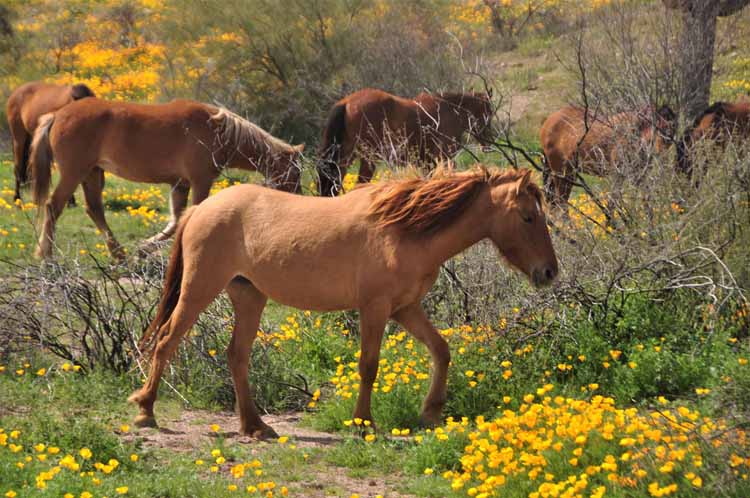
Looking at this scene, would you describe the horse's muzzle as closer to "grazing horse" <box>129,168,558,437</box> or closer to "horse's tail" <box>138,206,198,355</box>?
"grazing horse" <box>129,168,558,437</box>

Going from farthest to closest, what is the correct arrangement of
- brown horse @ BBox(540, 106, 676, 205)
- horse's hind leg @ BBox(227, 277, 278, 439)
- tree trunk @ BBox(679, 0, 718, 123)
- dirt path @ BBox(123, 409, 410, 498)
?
tree trunk @ BBox(679, 0, 718, 123), brown horse @ BBox(540, 106, 676, 205), horse's hind leg @ BBox(227, 277, 278, 439), dirt path @ BBox(123, 409, 410, 498)

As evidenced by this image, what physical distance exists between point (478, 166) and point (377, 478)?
2.26 meters

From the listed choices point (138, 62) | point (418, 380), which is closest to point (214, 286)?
point (418, 380)

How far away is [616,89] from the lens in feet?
36.5

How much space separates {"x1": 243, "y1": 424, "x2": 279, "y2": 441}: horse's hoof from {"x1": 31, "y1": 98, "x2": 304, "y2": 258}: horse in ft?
20.4

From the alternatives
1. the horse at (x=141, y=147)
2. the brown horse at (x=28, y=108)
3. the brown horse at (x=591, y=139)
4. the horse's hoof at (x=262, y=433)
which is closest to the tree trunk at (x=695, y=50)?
the brown horse at (x=591, y=139)

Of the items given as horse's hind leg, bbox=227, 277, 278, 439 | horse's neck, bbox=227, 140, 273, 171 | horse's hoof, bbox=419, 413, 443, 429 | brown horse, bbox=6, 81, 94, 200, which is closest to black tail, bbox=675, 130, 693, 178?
horse's hoof, bbox=419, 413, 443, 429

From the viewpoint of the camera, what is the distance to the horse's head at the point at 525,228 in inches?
275

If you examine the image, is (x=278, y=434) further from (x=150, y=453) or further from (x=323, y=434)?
(x=150, y=453)

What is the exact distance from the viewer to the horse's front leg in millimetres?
6891

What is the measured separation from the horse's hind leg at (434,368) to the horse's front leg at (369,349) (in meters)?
0.42

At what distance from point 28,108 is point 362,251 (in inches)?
465

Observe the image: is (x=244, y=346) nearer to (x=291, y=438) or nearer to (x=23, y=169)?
(x=291, y=438)

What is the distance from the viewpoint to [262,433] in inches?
278
